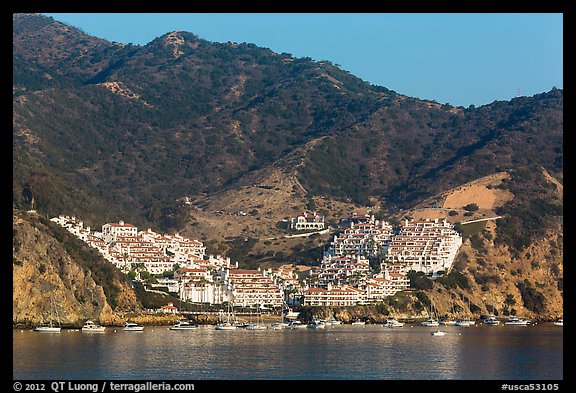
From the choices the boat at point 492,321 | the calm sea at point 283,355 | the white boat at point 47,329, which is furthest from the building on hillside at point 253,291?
the white boat at point 47,329

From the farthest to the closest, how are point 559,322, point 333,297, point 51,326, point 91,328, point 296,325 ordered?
point 559,322 < point 333,297 < point 296,325 < point 91,328 < point 51,326

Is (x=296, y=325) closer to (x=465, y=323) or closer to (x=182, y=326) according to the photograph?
(x=182, y=326)

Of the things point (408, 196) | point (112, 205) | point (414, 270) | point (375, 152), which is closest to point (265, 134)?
point (375, 152)

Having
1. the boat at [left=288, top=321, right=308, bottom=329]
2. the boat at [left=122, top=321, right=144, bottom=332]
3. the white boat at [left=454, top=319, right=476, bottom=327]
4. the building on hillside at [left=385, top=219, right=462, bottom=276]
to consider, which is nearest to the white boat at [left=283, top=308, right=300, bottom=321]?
the boat at [left=288, top=321, right=308, bottom=329]

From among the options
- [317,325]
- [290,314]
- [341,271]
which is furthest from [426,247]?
[317,325]

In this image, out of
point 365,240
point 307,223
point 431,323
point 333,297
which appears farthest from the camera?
point 307,223

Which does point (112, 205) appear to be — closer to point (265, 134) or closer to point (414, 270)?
point (414, 270)
